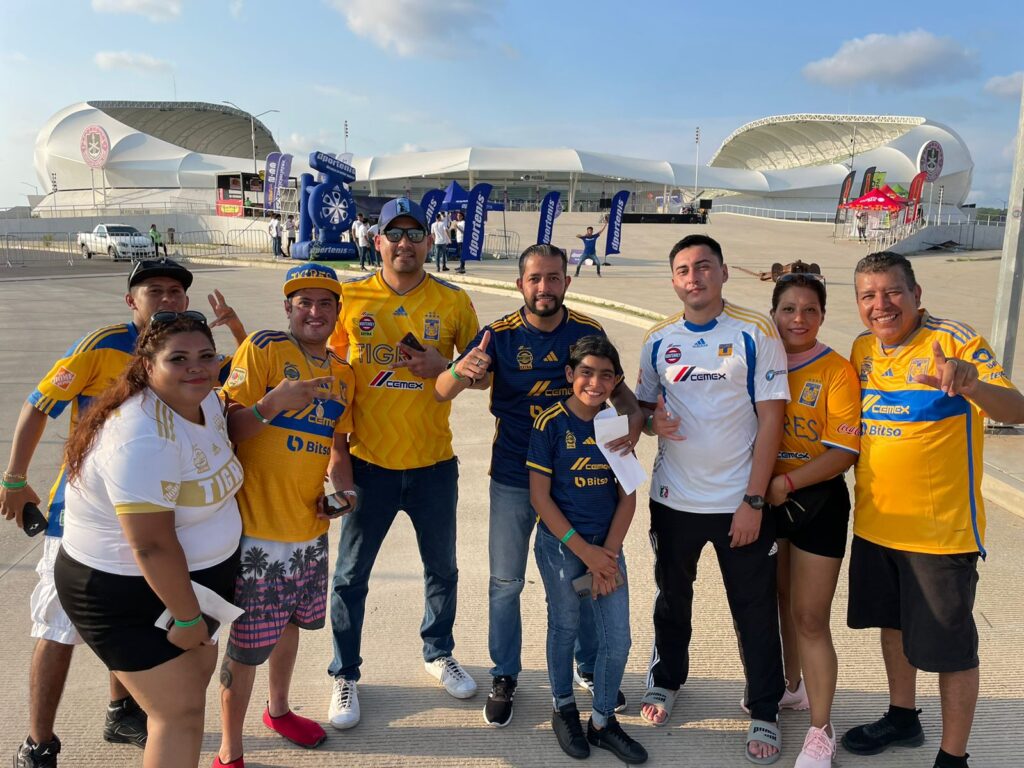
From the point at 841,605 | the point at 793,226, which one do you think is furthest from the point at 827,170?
the point at 841,605

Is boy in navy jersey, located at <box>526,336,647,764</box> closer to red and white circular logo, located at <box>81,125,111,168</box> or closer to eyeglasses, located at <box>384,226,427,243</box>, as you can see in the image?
eyeglasses, located at <box>384,226,427,243</box>

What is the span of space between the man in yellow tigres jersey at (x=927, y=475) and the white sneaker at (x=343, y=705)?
7.59 ft

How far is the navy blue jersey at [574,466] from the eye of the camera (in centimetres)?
280

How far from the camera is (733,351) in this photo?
280cm

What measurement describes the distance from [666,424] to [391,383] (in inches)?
50.5

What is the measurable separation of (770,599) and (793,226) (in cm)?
5296

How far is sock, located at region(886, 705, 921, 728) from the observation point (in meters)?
2.87

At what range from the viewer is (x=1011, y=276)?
21.0ft

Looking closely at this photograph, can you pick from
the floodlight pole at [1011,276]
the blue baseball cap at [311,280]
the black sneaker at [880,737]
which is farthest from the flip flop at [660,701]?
the floodlight pole at [1011,276]

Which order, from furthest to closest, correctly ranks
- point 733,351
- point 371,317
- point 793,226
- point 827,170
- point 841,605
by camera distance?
point 827,170 → point 793,226 → point 841,605 → point 371,317 → point 733,351

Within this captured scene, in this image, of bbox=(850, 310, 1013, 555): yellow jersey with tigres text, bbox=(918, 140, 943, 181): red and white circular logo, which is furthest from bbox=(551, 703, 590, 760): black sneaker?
bbox=(918, 140, 943, 181): red and white circular logo

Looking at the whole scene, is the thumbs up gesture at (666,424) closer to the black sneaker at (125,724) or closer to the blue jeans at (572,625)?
the blue jeans at (572,625)

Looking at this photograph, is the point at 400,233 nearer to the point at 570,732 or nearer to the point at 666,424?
the point at 666,424

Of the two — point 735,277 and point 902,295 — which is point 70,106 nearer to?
point 735,277
